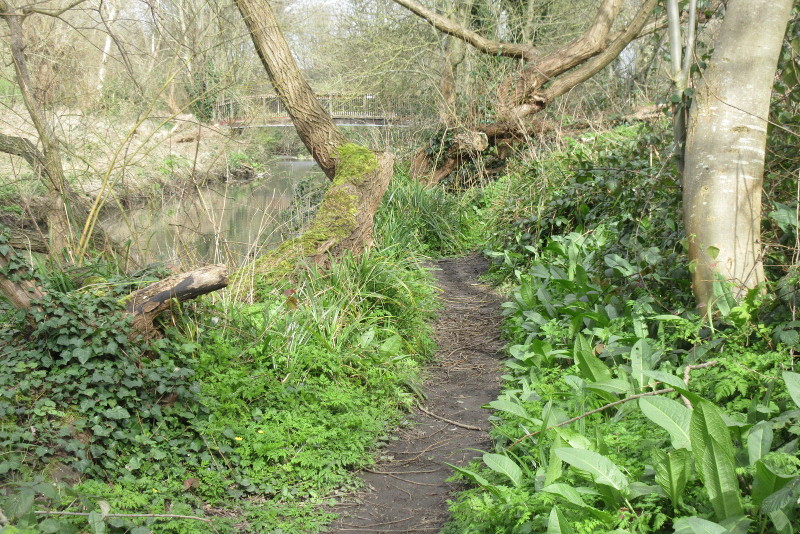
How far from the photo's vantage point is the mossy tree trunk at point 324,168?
6535 millimetres

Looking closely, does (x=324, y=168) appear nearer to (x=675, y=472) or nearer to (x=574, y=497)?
(x=574, y=497)

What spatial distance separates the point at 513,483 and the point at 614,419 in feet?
2.15

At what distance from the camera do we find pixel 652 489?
262cm

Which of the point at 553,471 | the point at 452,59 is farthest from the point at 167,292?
the point at 452,59

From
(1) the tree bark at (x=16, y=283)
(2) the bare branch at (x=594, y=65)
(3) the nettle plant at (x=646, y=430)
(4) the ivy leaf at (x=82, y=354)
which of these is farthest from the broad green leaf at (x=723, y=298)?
(2) the bare branch at (x=594, y=65)

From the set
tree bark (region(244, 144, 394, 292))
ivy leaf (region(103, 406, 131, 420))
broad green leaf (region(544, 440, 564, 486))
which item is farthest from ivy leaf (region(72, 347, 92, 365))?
broad green leaf (region(544, 440, 564, 486))

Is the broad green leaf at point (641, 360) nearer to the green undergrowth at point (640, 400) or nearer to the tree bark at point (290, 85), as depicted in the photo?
the green undergrowth at point (640, 400)

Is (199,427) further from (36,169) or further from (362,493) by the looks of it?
(36,169)

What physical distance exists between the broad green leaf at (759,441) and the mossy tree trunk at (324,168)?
14.1 feet

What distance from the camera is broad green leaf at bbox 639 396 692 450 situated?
2723 mm

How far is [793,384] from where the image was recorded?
8.39ft

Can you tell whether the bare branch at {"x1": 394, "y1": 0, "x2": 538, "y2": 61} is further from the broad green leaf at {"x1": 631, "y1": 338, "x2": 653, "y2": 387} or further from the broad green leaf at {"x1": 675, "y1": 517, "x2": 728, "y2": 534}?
the broad green leaf at {"x1": 675, "y1": 517, "x2": 728, "y2": 534}

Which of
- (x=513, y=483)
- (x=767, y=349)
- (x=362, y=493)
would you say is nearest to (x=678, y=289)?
(x=767, y=349)

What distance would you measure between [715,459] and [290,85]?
22.5 ft
